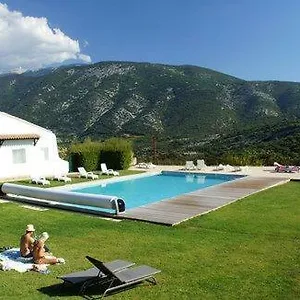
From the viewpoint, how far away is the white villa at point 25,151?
23.9 metres

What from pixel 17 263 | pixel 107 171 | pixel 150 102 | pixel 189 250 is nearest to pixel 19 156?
pixel 107 171

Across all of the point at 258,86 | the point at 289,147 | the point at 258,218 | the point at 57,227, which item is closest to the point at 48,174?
the point at 57,227

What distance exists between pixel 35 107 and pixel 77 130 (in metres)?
14.4

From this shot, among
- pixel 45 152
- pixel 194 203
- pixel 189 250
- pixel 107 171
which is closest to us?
pixel 189 250

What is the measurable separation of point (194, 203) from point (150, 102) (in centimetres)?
7362

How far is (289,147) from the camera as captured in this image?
38.3 m

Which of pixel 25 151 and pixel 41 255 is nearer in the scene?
pixel 41 255

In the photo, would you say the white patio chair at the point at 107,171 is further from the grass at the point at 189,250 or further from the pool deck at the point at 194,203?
the grass at the point at 189,250

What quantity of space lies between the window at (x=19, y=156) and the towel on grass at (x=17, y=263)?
609 inches

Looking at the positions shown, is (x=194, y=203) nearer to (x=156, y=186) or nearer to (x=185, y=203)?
(x=185, y=203)

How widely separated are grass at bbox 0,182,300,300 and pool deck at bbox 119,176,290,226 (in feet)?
1.57

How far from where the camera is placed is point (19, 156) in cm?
2448

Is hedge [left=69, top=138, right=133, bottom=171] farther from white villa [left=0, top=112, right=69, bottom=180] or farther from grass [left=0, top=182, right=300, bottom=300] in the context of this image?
grass [left=0, top=182, right=300, bottom=300]

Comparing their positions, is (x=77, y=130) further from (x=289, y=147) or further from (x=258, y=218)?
(x=258, y=218)
